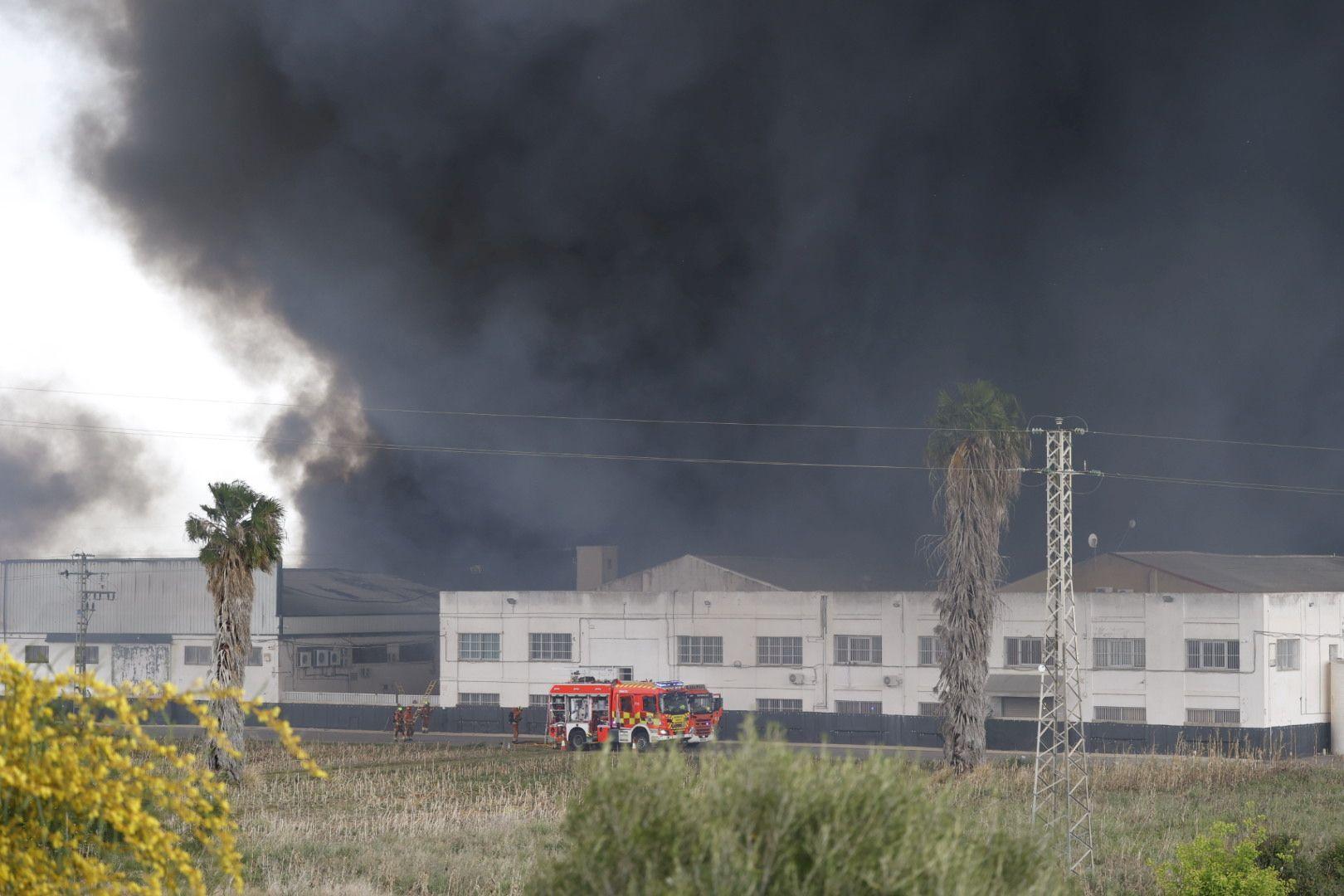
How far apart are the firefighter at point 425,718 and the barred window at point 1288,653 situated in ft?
124

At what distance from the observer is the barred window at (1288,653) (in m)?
52.5

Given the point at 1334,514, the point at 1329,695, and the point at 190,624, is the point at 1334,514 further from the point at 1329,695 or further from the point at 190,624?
the point at 190,624

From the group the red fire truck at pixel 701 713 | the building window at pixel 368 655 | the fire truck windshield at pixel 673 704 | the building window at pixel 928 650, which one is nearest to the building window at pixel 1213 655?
the building window at pixel 928 650

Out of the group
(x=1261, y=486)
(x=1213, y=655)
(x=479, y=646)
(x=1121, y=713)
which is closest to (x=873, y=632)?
(x=1121, y=713)

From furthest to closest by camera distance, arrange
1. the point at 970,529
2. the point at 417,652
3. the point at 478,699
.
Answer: the point at 417,652 → the point at 478,699 → the point at 970,529

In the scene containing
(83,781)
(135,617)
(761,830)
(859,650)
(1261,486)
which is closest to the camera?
(83,781)

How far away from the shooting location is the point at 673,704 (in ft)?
181

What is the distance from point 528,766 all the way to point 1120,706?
2346 centimetres

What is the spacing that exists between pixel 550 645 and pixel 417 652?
76.7 ft

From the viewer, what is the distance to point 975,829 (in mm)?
11719

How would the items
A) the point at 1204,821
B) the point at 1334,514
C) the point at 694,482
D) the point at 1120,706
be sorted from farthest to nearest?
the point at 694,482
the point at 1334,514
the point at 1120,706
the point at 1204,821

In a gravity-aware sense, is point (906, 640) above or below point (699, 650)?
above

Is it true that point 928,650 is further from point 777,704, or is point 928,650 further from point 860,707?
point 777,704

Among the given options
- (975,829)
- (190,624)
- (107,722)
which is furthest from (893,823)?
(190,624)
